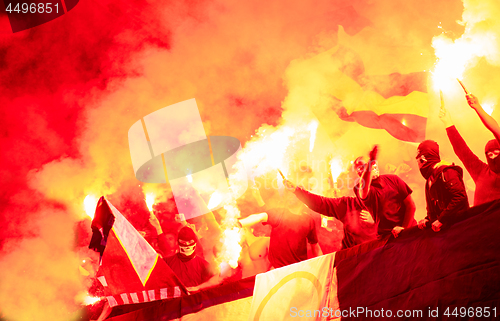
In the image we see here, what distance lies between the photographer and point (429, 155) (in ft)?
13.9

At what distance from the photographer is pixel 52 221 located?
7.97 metres

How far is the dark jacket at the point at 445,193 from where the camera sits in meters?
3.45

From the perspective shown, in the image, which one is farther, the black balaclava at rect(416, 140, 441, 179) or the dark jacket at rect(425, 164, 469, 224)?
the black balaclava at rect(416, 140, 441, 179)

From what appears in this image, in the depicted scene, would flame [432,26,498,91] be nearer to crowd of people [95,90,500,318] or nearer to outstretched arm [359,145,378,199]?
crowd of people [95,90,500,318]

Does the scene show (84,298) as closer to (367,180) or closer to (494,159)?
(367,180)

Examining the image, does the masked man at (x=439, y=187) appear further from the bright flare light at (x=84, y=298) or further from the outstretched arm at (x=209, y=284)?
the bright flare light at (x=84, y=298)

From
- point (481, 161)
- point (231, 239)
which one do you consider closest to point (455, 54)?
point (481, 161)

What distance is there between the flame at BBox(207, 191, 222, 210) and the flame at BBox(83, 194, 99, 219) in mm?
2691

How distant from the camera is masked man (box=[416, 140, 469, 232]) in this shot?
3.42 metres

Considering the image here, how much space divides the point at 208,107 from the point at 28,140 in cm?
451

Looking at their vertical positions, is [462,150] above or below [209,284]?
above

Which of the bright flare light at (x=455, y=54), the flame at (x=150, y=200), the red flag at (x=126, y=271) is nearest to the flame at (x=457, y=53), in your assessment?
the bright flare light at (x=455, y=54)

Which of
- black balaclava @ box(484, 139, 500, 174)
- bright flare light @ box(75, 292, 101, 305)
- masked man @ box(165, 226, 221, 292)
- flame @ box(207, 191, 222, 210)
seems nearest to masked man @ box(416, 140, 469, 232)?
black balaclava @ box(484, 139, 500, 174)

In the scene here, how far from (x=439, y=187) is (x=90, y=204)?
6726 millimetres
